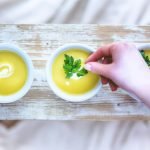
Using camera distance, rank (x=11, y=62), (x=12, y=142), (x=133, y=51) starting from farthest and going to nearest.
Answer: (x=12, y=142)
(x=11, y=62)
(x=133, y=51)

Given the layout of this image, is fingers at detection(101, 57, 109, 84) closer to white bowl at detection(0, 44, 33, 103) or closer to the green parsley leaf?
the green parsley leaf

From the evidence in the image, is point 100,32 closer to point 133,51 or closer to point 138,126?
point 133,51

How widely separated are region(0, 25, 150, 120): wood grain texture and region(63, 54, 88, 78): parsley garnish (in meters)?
0.07

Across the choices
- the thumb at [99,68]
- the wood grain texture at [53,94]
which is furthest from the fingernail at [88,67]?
the wood grain texture at [53,94]

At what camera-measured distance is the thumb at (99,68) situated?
2.76ft

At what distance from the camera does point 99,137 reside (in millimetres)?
1089

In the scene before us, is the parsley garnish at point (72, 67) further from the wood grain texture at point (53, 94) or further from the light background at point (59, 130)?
the light background at point (59, 130)

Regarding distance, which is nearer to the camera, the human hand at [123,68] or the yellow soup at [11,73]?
the human hand at [123,68]

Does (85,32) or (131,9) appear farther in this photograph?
(131,9)

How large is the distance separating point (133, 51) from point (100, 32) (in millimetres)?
183

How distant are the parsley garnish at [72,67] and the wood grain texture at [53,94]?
73 mm

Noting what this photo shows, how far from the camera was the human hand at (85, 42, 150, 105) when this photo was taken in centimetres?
79

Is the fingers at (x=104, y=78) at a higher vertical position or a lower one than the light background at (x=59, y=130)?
higher

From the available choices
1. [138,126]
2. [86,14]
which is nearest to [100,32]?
[86,14]
